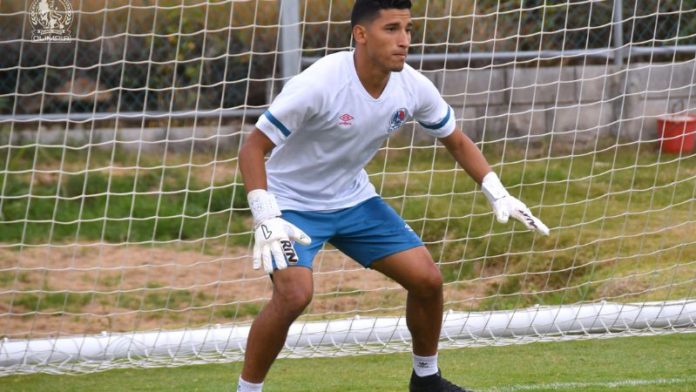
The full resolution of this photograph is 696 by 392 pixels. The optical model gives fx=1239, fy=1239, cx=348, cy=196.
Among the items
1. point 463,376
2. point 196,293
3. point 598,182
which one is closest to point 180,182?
point 196,293

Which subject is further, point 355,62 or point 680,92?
point 680,92

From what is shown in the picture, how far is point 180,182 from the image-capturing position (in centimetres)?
954

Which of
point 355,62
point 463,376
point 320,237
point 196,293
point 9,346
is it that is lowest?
point 196,293

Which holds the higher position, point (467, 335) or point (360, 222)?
point (360, 222)

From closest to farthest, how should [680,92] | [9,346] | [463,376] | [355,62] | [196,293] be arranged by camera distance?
[355,62] < [463,376] < [9,346] < [196,293] < [680,92]

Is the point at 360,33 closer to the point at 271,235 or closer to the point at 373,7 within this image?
the point at 373,7

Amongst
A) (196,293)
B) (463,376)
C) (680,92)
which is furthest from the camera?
(680,92)

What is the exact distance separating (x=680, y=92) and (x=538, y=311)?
3764 mm

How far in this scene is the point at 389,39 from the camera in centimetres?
489

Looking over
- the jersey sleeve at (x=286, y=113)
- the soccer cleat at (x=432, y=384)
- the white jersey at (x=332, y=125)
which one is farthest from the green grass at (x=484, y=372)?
the jersey sleeve at (x=286, y=113)

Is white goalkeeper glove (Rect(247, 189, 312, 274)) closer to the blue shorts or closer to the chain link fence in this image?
the blue shorts

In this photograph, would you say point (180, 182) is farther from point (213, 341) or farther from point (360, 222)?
point (360, 222)

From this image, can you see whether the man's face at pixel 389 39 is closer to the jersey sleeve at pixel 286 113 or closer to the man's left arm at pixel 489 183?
the jersey sleeve at pixel 286 113

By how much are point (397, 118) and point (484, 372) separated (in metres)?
1.76
